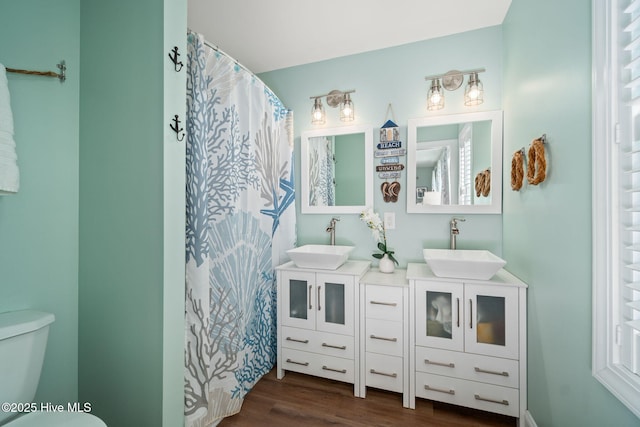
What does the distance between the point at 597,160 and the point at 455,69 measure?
1.50m

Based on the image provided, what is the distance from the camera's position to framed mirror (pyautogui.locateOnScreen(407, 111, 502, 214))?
193 centimetres

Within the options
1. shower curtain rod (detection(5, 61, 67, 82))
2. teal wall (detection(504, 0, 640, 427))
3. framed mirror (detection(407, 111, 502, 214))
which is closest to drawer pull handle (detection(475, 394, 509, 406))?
teal wall (detection(504, 0, 640, 427))

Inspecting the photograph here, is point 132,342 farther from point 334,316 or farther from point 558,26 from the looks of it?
point 558,26

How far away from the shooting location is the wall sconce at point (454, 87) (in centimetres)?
192

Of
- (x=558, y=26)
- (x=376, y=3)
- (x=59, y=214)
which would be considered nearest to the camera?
(x=558, y=26)

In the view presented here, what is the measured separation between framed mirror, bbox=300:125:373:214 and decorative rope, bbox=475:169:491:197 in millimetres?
825

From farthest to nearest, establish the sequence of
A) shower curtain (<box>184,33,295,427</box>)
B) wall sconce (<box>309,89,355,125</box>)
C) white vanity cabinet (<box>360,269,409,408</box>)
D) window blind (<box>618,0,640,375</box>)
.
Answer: wall sconce (<box>309,89,355,125</box>) → white vanity cabinet (<box>360,269,409,408</box>) → shower curtain (<box>184,33,295,427</box>) → window blind (<box>618,0,640,375</box>)

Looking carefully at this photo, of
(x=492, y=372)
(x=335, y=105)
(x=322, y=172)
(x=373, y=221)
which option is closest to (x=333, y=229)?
(x=373, y=221)

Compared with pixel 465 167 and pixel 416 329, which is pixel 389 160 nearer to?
pixel 465 167

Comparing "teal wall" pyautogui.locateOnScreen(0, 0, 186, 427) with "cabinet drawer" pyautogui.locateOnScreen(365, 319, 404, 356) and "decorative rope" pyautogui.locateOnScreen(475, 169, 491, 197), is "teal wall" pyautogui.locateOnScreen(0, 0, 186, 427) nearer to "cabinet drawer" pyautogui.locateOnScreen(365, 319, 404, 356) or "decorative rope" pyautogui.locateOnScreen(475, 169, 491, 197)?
"cabinet drawer" pyautogui.locateOnScreen(365, 319, 404, 356)

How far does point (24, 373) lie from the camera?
1013 millimetres

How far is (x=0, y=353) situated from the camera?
0.95 metres

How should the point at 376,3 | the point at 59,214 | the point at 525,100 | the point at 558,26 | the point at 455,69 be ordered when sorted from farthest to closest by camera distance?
the point at 455,69 → the point at 376,3 → the point at 525,100 → the point at 59,214 → the point at 558,26

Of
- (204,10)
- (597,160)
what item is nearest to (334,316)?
(597,160)
